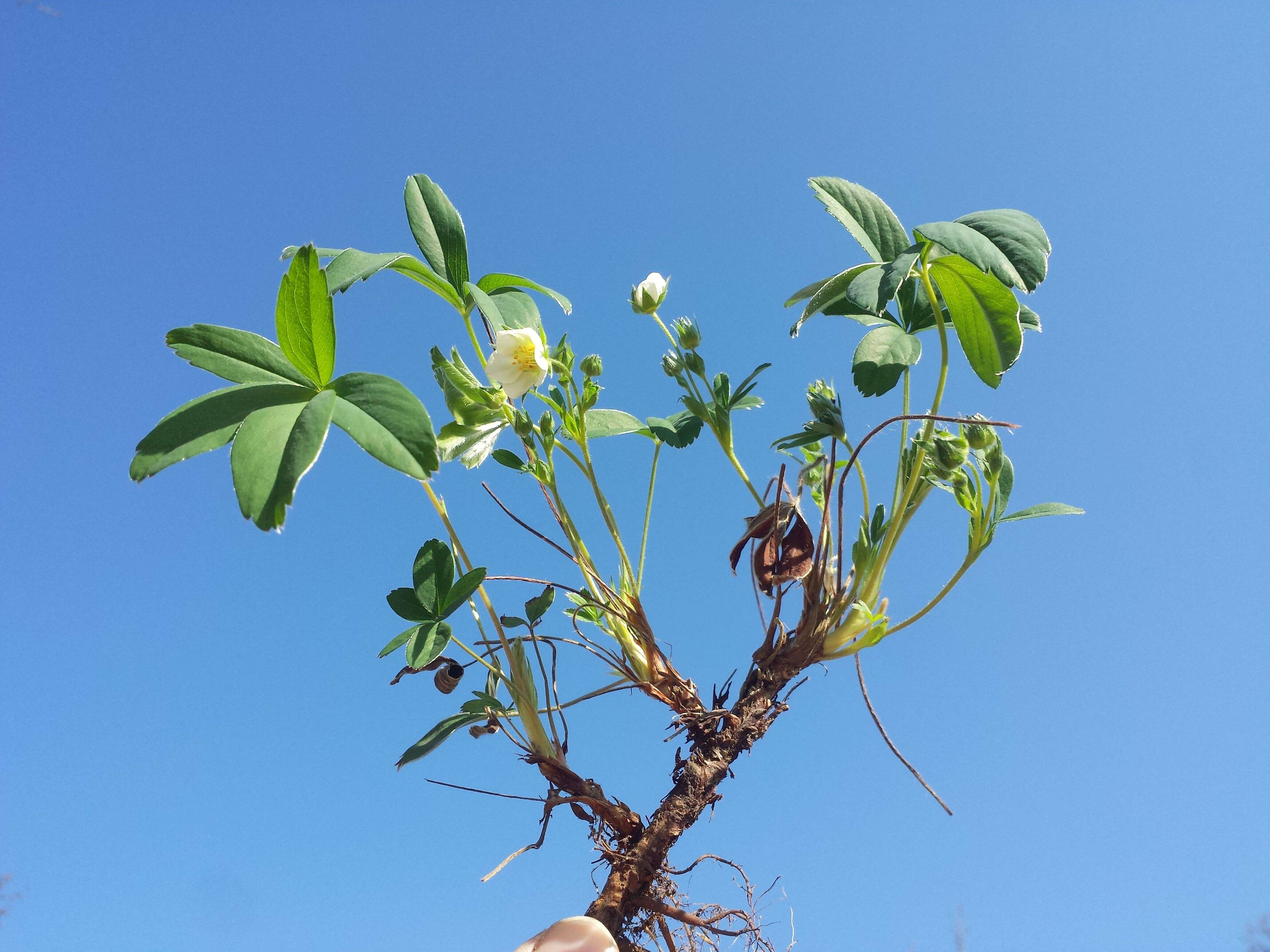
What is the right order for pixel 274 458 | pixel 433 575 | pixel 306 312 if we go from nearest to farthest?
pixel 274 458
pixel 306 312
pixel 433 575

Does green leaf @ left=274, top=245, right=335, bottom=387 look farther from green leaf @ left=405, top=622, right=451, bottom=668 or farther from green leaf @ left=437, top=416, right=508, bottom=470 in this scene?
green leaf @ left=405, top=622, right=451, bottom=668

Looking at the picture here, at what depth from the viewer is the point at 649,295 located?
49.0 inches

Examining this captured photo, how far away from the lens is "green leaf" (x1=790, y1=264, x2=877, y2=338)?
1.02m

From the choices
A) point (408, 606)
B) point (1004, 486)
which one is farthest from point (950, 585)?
point (408, 606)

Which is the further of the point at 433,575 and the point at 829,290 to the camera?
the point at 433,575

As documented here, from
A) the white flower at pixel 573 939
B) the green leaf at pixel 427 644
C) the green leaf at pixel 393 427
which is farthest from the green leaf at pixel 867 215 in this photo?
the white flower at pixel 573 939

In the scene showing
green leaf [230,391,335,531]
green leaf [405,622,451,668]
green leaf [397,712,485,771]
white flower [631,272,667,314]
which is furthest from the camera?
white flower [631,272,667,314]

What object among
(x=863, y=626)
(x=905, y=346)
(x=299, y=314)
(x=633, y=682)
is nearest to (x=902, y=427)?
(x=905, y=346)

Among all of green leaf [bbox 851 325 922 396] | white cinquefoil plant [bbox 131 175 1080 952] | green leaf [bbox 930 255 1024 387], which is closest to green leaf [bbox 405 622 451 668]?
white cinquefoil plant [bbox 131 175 1080 952]

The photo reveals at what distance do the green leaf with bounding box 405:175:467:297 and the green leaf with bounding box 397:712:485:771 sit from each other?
603 mm

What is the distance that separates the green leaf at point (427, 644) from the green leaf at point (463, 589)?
0.02 m

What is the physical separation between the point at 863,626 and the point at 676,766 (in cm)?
33

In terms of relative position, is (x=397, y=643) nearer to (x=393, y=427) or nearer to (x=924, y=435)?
(x=393, y=427)

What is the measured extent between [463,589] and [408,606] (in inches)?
3.6
